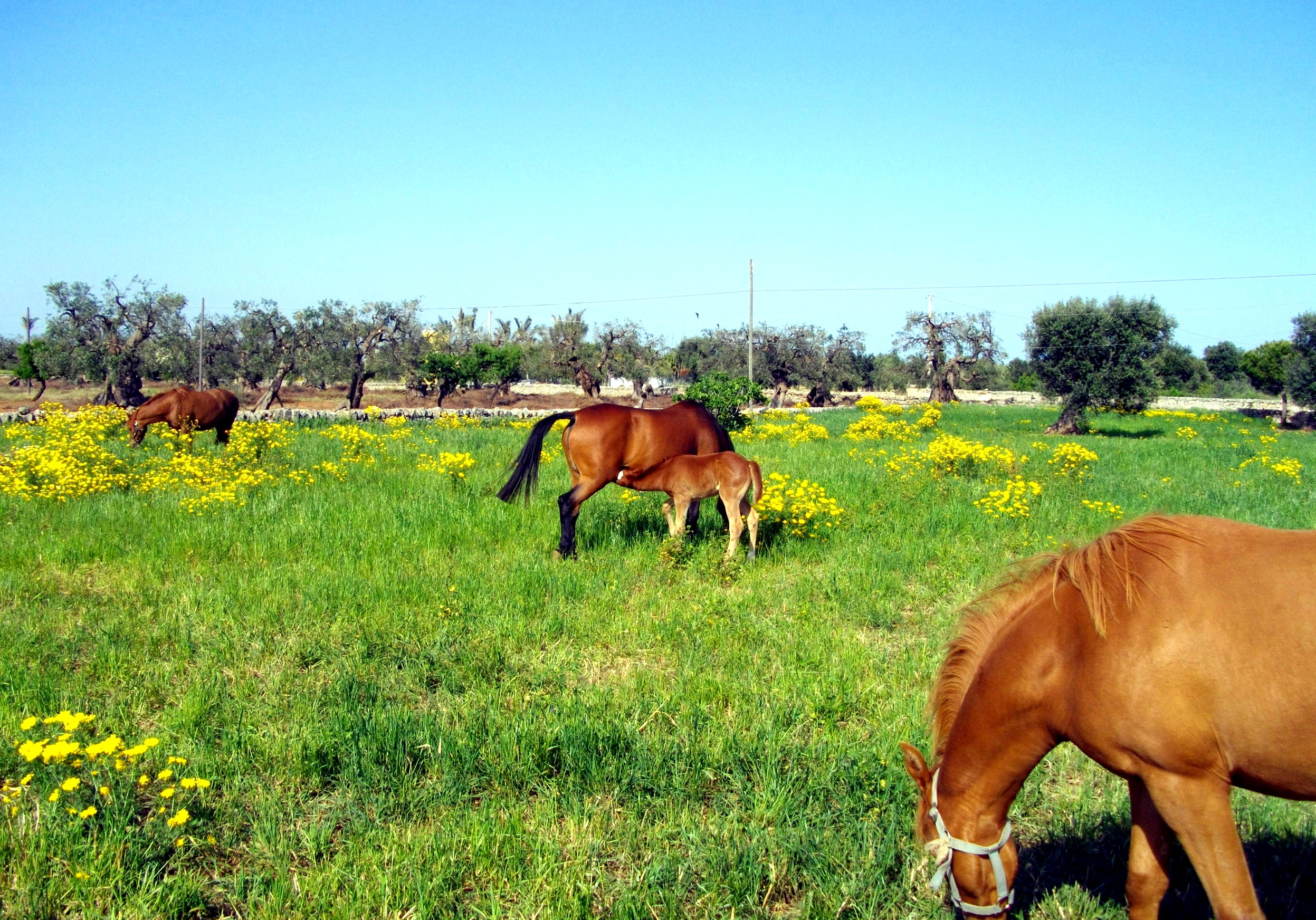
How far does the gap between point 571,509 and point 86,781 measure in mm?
5473

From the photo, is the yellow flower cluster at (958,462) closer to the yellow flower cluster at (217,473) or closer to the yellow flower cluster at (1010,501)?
the yellow flower cluster at (1010,501)

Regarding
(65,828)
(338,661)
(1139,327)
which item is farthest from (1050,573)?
(1139,327)

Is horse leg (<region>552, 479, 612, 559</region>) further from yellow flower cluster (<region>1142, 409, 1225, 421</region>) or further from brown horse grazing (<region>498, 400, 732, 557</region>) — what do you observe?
yellow flower cluster (<region>1142, 409, 1225, 421</region>)

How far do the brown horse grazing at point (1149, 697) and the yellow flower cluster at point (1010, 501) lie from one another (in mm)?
7686

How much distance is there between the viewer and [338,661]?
5703 mm

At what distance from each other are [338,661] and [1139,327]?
3219cm

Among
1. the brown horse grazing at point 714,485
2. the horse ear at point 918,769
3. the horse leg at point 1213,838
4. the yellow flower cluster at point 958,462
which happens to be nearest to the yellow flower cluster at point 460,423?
the yellow flower cluster at point 958,462

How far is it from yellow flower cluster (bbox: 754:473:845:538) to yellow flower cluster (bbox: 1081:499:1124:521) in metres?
3.17

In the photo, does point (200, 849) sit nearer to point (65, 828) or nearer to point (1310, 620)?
point (65, 828)

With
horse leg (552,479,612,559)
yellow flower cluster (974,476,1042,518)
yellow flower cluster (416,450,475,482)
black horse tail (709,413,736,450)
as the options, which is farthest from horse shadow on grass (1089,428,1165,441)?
horse leg (552,479,612,559)

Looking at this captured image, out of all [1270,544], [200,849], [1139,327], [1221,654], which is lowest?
[200,849]

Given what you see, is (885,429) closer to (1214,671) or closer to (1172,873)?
(1172,873)

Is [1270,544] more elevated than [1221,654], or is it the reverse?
[1270,544]

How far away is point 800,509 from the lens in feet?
31.6
